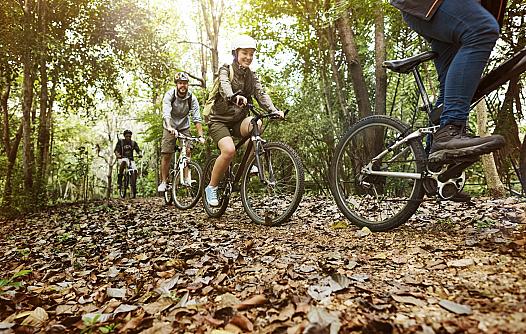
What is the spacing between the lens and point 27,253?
348cm

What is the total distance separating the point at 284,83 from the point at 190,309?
964 cm

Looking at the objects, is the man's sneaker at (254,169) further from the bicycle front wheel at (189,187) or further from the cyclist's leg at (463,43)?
the cyclist's leg at (463,43)

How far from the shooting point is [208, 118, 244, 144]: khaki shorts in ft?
13.8

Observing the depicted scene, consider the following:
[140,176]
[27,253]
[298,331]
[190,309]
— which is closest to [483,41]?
[298,331]

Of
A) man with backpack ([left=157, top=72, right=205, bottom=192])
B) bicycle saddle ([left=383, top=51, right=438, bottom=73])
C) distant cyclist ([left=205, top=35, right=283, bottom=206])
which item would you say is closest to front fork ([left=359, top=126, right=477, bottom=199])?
bicycle saddle ([left=383, top=51, right=438, bottom=73])

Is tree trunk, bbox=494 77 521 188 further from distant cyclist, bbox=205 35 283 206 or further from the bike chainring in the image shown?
distant cyclist, bbox=205 35 283 206

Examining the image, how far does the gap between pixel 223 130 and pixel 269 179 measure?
87cm

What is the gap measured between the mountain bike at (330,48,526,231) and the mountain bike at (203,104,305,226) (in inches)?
20.7

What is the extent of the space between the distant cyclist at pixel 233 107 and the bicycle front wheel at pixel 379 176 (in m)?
1.18

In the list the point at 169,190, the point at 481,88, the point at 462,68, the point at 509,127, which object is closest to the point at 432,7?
the point at 462,68

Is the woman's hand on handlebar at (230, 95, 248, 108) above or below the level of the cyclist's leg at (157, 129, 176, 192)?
above

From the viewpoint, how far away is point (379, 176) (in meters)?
3.09

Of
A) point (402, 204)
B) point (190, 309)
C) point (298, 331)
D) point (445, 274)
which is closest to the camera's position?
point (298, 331)

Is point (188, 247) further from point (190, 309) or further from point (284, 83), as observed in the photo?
point (284, 83)
